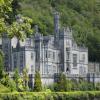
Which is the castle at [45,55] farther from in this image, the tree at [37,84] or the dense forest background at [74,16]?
the dense forest background at [74,16]

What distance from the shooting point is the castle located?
189 ft

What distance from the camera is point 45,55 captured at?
5950 centimetres

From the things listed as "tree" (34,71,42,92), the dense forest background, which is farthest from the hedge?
the dense forest background

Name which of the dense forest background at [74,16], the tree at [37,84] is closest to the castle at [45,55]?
the tree at [37,84]

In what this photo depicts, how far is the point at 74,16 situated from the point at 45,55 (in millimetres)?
39571

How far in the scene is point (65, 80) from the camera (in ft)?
175

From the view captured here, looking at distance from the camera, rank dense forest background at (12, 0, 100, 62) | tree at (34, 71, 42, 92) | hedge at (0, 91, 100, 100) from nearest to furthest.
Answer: hedge at (0, 91, 100, 100), tree at (34, 71, 42, 92), dense forest background at (12, 0, 100, 62)

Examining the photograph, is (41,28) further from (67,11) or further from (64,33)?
(67,11)

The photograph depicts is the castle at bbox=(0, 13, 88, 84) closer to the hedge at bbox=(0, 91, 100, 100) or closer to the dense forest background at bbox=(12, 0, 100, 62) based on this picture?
the hedge at bbox=(0, 91, 100, 100)

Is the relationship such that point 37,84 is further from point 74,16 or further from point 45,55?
point 74,16

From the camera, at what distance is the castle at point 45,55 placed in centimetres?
5759

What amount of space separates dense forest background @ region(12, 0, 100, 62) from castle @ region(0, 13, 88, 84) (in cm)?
1479

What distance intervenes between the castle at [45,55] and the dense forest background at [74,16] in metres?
14.8

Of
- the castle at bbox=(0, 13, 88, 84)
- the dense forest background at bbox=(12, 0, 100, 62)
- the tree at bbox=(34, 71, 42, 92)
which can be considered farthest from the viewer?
the dense forest background at bbox=(12, 0, 100, 62)
